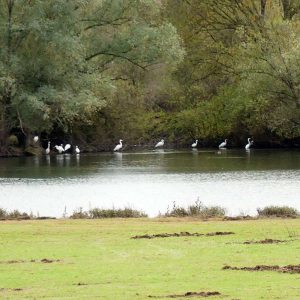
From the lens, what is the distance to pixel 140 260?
57.4 ft

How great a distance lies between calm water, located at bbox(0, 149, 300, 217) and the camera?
109 ft

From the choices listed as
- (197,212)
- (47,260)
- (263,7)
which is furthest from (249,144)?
(47,260)

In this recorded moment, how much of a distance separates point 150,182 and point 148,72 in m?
23.6

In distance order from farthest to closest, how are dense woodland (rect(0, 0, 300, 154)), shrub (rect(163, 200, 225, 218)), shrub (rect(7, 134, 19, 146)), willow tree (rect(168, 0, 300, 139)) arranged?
shrub (rect(7, 134, 19, 146)) → willow tree (rect(168, 0, 300, 139)) → dense woodland (rect(0, 0, 300, 154)) → shrub (rect(163, 200, 225, 218))

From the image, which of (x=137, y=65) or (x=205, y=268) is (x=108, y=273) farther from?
(x=137, y=65)

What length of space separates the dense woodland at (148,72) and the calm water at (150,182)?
12.6ft

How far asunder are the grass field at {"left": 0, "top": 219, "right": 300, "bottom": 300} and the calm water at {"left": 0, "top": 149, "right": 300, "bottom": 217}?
7037 mm

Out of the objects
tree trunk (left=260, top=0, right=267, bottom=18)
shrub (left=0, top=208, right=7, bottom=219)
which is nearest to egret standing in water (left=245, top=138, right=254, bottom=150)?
tree trunk (left=260, top=0, right=267, bottom=18)

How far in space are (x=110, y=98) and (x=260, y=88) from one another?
11190 millimetres

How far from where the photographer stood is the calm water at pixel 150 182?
33219 millimetres

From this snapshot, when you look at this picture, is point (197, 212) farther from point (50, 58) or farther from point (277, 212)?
point (50, 58)

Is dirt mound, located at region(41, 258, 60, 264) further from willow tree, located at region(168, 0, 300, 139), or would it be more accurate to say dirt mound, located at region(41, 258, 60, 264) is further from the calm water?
willow tree, located at region(168, 0, 300, 139)

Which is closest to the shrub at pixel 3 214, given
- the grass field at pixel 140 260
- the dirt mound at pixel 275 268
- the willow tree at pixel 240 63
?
the grass field at pixel 140 260

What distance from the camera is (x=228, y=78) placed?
72312 millimetres
